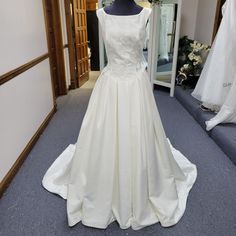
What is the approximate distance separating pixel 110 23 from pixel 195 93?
6.39ft

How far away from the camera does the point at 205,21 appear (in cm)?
372

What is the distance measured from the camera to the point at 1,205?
162cm

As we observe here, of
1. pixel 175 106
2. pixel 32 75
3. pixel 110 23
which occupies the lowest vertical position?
pixel 175 106

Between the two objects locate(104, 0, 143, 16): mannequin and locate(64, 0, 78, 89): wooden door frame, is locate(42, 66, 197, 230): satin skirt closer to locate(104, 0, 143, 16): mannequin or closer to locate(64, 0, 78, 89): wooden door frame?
locate(104, 0, 143, 16): mannequin

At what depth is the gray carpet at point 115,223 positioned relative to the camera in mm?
1406

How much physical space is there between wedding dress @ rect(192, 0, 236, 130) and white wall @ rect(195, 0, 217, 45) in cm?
114

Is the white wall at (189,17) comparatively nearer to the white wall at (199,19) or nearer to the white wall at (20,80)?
the white wall at (199,19)

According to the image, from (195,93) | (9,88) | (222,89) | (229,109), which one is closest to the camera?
(9,88)

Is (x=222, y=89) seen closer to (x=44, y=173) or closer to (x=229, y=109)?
(x=229, y=109)

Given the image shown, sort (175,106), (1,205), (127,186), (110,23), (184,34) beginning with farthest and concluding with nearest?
1. (184,34)
2. (175,106)
3. (1,205)
4. (127,186)
5. (110,23)

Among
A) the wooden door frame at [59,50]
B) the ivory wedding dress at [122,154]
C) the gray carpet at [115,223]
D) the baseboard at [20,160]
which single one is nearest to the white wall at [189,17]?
the wooden door frame at [59,50]

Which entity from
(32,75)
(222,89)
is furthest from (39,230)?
(222,89)

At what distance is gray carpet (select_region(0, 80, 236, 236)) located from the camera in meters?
1.41

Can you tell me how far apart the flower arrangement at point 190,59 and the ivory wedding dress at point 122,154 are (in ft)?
→ 8.11
